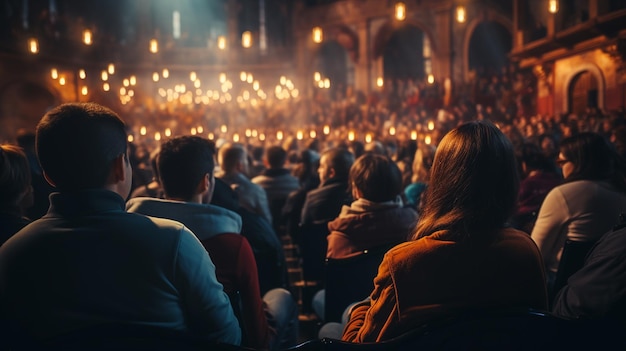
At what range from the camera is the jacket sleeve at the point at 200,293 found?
6.81 feet

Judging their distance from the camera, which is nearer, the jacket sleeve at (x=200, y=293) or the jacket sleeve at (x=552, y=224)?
the jacket sleeve at (x=200, y=293)

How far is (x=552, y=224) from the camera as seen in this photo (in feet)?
13.0

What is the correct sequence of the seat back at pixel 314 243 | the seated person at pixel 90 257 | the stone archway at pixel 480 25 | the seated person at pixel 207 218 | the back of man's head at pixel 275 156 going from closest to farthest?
the seated person at pixel 90 257
the seated person at pixel 207 218
the seat back at pixel 314 243
the back of man's head at pixel 275 156
the stone archway at pixel 480 25

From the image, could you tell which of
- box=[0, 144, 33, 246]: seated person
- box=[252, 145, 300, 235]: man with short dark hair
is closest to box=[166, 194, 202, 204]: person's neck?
box=[0, 144, 33, 246]: seated person

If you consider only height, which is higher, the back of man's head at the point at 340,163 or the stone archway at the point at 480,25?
the stone archway at the point at 480,25

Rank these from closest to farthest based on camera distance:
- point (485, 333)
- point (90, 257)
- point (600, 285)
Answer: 1. point (485, 333)
2. point (90, 257)
3. point (600, 285)

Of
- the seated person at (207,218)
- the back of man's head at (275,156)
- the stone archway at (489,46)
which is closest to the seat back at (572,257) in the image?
the seated person at (207,218)

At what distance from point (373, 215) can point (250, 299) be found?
1.15 m

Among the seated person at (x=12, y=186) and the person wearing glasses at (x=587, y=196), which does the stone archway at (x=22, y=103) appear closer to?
the seated person at (x=12, y=186)

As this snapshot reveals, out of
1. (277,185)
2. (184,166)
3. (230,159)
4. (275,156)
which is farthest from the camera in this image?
(277,185)

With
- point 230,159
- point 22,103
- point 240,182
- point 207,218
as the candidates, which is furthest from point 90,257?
point 22,103

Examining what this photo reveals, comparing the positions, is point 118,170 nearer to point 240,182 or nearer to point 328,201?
point 328,201

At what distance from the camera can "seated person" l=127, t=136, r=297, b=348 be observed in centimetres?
285

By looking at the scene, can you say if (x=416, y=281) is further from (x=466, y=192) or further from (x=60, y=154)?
(x=60, y=154)
